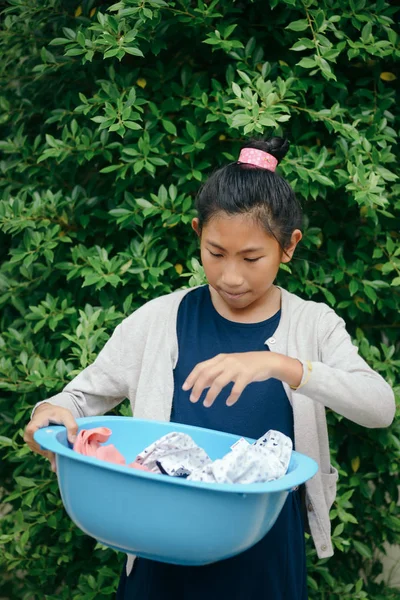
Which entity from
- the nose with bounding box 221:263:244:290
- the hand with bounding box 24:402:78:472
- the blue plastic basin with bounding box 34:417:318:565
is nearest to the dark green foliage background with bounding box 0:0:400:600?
the nose with bounding box 221:263:244:290

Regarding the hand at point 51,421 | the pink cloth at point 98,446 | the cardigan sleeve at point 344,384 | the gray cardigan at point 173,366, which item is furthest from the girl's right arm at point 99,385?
the cardigan sleeve at point 344,384

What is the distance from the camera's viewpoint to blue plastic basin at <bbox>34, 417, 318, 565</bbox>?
1285 mm

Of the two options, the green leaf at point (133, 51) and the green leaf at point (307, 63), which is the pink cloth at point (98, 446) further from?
the green leaf at point (307, 63)

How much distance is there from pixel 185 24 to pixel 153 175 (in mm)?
471

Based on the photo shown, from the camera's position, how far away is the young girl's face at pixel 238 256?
Answer: 1712mm

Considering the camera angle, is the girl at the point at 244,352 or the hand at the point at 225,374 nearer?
the hand at the point at 225,374

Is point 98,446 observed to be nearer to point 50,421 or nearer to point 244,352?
point 50,421

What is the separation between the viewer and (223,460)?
1.42m

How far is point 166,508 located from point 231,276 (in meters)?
0.57

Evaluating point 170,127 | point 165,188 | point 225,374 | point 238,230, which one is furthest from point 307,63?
point 225,374

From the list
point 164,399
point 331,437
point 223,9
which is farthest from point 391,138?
point 164,399

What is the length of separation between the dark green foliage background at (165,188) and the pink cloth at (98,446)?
2.63 feet

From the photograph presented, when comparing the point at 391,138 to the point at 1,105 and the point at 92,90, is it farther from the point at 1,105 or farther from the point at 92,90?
the point at 1,105

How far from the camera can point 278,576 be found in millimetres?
1736
